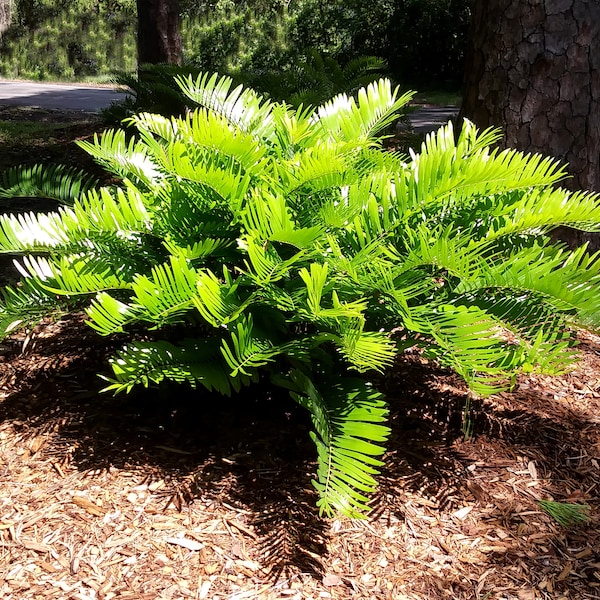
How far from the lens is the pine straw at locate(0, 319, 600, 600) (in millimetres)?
1766

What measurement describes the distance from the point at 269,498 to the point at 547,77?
94.0 inches

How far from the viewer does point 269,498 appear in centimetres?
201

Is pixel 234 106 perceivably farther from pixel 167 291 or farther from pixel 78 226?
pixel 167 291

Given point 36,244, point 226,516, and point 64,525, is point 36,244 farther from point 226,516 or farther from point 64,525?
point 226,516

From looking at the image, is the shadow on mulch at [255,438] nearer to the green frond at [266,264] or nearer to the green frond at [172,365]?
the green frond at [172,365]

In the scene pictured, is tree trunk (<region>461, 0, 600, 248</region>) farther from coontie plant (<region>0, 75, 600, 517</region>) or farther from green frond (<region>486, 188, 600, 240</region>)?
green frond (<region>486, 188, 600, 240</region>)

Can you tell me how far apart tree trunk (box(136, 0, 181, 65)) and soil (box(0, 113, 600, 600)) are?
568 cm

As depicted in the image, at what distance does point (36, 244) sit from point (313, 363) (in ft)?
3.53

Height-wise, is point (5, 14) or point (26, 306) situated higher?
point (26, 306)

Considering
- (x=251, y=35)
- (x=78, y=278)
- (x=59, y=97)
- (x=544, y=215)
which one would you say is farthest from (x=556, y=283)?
(x=251, y=35)

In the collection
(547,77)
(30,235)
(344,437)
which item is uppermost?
(547,77)

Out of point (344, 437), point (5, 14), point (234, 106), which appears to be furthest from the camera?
point (5, 14)

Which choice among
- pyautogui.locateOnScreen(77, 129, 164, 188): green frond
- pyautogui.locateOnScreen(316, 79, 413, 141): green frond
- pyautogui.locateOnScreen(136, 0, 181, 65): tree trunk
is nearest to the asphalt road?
pyautogui.locateOnScreen(136, 0, 181, 65): tree trunk

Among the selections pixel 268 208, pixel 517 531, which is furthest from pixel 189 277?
pixel 517 531
